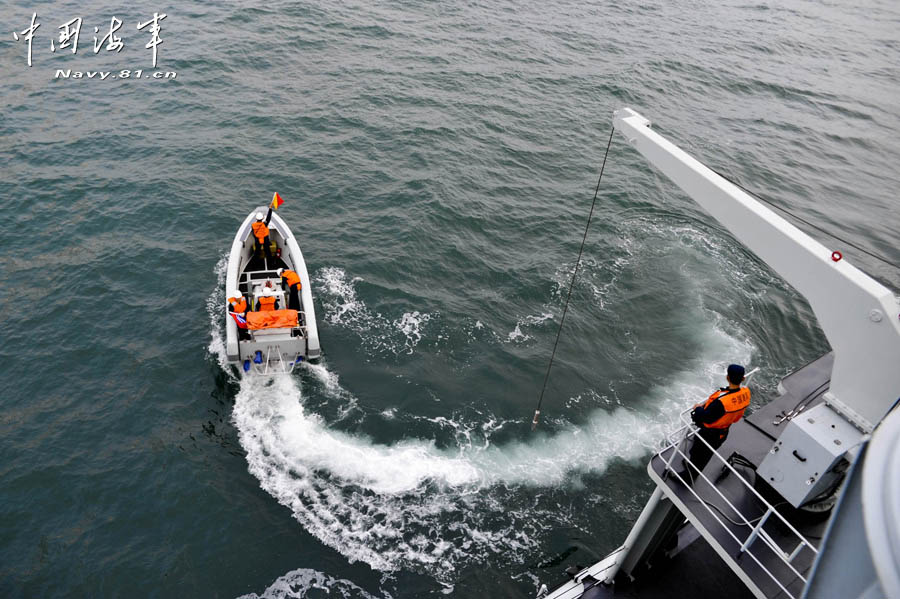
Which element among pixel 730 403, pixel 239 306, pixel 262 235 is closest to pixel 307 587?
pixel 239 306

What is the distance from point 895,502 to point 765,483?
7.98 meters

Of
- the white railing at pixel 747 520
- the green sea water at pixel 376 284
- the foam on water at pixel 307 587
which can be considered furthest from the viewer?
the green sea water at pixel 376 284

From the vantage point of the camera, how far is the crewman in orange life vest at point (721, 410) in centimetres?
873

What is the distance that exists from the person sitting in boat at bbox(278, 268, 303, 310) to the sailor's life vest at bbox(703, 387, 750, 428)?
12.1 m

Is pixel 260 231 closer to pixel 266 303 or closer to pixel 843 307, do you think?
pixel 266 303

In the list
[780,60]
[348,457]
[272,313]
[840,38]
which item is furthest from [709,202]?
[840,38]

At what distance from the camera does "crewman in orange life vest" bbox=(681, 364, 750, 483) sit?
8727mm

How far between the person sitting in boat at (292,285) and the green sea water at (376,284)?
1.11 m

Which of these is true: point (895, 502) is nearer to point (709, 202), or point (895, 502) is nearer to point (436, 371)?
point (709, 202)

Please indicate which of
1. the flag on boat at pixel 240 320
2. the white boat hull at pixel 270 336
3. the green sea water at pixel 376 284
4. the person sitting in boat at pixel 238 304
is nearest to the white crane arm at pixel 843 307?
the green sea water at pixel 376 284

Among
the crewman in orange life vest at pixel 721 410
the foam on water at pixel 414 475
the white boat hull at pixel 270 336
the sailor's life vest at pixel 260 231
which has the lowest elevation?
the foam on water at pixel 414 475

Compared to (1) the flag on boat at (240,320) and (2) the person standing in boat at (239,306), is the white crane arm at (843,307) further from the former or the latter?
(2) the person standing in boat at (239,306)

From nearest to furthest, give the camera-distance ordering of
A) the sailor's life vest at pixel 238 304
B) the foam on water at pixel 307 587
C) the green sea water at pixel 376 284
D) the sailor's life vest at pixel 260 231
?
1. the foam on water at pixel 307 587
2. the green sea water at pixel 376 284
3. the sailor's life vest at pixel 238 304
4. the sailor's life vest at pixel 260 231

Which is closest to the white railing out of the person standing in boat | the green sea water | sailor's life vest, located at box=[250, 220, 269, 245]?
the green sea water
